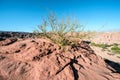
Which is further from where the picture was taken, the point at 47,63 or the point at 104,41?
the point at 104,41

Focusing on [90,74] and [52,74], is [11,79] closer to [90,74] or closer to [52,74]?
[52,74]

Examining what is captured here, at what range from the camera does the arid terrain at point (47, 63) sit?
4387mm

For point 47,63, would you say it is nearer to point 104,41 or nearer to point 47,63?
point 47,63

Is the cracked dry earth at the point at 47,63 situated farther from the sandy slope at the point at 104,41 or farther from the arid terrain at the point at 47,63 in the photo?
the sandy slope at the point at 104,41

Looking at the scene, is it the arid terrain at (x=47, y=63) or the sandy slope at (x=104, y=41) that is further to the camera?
the sandy slope at (x=104, y=41)

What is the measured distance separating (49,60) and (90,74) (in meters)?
1.23

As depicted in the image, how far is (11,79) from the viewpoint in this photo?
407 cm

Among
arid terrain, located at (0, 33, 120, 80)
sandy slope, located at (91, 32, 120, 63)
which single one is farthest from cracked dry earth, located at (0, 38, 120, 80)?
sandy slope, located at (91, 32, 120, 63)

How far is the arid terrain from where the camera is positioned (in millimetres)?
4387

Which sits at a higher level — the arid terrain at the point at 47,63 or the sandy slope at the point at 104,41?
the arid terrain at the point at 47,63

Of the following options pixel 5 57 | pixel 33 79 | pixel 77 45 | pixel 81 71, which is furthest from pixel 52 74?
pixel 77 45

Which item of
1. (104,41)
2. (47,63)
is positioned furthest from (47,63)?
(104,41)

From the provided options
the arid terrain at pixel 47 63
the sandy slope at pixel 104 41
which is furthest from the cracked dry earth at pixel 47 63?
the sandy slope at pixel 104 41

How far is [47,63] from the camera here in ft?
15.7
